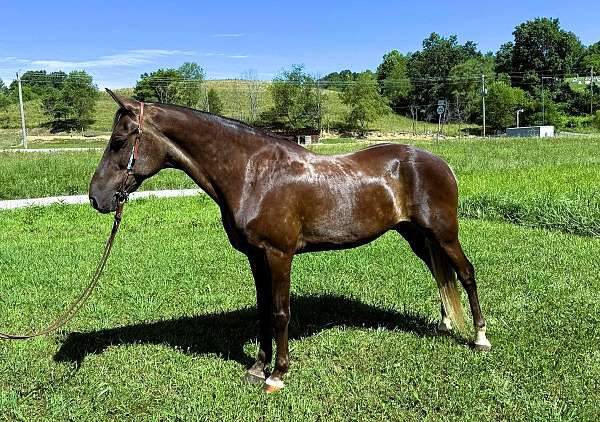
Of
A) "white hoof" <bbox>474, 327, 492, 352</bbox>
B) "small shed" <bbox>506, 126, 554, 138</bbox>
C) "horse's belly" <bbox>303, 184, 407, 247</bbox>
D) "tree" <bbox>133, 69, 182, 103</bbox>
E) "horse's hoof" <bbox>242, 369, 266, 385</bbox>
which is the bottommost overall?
"horse's hoof" <bbox>242, 369, 266, 385</bbox>

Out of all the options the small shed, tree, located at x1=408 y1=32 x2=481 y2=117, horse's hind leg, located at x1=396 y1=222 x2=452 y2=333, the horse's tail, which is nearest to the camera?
the horse's tail

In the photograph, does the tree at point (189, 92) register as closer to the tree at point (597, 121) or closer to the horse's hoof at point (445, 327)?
the tree at point (597, 121)

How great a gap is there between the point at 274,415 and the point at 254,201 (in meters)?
1.55

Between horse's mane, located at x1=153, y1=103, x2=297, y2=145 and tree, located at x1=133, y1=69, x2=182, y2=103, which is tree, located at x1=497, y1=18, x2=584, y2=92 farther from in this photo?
horse's mane, located at x1=153, y1=103, x2=297, y2=145

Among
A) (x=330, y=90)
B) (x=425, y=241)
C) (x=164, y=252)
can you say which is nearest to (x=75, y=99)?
(x=330, y=90)

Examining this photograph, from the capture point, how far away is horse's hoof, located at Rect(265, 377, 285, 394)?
4191mm

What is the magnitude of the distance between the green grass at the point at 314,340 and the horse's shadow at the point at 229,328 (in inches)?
0.9

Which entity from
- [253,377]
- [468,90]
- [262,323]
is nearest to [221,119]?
[262,323]

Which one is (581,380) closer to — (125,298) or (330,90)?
(125,298)

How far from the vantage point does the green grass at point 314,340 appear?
13.1 ft

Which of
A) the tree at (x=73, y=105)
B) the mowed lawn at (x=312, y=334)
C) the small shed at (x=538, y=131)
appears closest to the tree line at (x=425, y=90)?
the tree at (x=73, y=105)

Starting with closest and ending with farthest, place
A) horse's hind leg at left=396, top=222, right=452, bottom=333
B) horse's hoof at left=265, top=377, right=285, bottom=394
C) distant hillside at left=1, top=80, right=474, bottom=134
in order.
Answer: horse's hoof at left=265, top=377, right=285, bottom=394, horse's hind leg at left=396, top=222, right=452, bottom=333, distant hillside at left=1, top=80, right=474, bottom=134

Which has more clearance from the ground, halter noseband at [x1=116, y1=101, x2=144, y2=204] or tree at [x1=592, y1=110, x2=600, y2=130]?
tree at [x1=592, y1=110, x2=600, y2=130]

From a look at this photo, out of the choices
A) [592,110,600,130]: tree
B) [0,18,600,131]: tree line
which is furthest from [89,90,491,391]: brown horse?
[592,110,600,130]: tree
